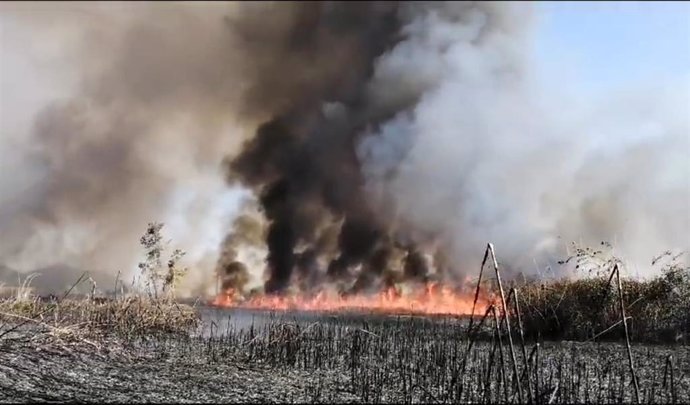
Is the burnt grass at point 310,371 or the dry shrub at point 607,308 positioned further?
the dry shrub at point 607,308

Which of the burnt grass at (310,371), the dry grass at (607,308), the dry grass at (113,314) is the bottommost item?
the burnt grass at (310,371)

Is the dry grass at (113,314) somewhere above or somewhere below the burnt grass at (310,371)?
above

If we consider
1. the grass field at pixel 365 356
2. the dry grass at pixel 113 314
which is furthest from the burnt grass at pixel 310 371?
the dry grass at pixel 113 314

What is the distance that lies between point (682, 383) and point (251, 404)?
33.5 feet

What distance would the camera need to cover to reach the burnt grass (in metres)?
12.7

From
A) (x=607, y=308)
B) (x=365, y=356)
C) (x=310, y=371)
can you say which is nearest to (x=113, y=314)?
(x=365, y=356)

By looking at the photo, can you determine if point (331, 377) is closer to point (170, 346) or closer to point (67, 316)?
point (170, 346)

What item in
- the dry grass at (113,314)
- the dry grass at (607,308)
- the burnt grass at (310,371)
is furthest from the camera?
the dry grass at (113,314)

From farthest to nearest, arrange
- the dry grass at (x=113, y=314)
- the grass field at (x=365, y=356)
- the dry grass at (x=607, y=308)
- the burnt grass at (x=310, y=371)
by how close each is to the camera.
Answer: the dry grass at (x=113, y=314) < the dry grass at (x=607, y=308) < the grass field at (x=365, y=356) < the burnt grass at (x=310, y=371)

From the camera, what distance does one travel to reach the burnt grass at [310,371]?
12.7 meters

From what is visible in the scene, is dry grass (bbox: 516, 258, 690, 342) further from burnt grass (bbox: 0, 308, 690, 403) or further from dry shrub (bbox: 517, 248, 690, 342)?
burnt grass (bbox: 0, 308, 690, 403)

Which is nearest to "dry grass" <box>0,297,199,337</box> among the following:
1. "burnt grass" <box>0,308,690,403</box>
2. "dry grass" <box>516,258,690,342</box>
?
"burnt grass" <box>0,308,690,403</box>

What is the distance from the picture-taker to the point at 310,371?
645 inches

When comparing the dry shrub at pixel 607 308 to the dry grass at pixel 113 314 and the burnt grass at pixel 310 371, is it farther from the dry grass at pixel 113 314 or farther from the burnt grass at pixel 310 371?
the dry grass at pixel 113 314
